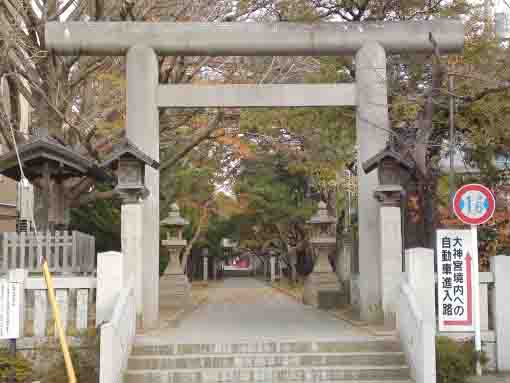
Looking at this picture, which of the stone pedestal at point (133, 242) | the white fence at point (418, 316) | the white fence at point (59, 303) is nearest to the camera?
the white fence at point (418, 316)

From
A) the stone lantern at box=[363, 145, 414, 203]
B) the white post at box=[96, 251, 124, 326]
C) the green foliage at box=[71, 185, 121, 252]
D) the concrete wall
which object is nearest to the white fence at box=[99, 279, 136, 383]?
the white post at box=[96, 251, 124, 326]

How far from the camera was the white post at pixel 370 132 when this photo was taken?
13891 mm

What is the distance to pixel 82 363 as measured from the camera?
961 centimetres

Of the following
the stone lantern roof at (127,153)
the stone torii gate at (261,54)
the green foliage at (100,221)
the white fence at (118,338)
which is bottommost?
the white fence at (118,338)

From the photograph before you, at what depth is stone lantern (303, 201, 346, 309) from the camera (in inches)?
796

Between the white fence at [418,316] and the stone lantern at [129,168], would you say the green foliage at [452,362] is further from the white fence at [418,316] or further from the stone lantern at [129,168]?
the stone lantern at [129,168]

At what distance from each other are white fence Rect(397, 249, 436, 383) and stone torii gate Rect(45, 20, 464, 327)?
271cm

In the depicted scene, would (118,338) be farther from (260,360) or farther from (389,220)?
(389,220)

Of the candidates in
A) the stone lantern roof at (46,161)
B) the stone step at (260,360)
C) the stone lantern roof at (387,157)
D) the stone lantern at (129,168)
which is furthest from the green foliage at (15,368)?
the stone lantern roof at (387,157)

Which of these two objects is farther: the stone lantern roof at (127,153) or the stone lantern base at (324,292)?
the stone lantern base at (324,292)

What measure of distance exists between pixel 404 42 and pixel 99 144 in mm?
10553

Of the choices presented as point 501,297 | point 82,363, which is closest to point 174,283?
point 82,363

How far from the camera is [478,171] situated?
56.4 ft

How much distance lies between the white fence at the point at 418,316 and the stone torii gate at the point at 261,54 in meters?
2.71
